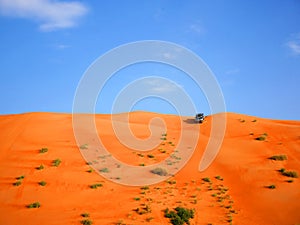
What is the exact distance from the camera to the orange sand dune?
19.3 meters

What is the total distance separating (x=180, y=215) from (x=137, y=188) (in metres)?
4.91

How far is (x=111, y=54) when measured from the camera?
95.9 feet

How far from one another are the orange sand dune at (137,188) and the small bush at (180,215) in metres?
0.38

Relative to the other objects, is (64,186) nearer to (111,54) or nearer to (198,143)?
(111,54)

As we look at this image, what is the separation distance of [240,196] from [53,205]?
12.8 meters

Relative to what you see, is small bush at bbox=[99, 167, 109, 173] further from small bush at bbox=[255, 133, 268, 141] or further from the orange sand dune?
small bush at bbox=[255, 133, 268, 141]

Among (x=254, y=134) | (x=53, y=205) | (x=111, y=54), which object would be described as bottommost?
(x=53, y=205)

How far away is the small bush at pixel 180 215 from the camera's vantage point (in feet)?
60.3

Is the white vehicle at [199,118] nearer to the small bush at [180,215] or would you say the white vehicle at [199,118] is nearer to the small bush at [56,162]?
the small bush at [56,162]

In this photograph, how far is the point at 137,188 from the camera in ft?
76.1

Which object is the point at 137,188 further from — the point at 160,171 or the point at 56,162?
the point at 56,162

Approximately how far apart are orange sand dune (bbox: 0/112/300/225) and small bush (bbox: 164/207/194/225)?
1.23 ft

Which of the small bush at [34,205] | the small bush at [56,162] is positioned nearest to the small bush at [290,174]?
the small bush at [56,162]

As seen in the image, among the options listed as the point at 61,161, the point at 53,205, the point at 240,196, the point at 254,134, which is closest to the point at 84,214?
the point at 53,205
